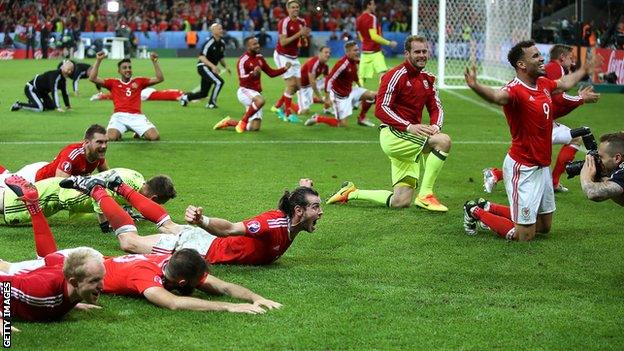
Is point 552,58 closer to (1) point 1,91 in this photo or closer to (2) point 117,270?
(2) point 117,270

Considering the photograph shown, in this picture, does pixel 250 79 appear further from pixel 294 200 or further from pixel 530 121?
pixel 294 200

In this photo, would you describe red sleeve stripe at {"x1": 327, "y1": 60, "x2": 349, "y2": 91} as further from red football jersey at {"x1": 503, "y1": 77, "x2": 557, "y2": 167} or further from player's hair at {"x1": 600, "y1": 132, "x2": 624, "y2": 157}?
player's hair at {"x1": 600, "y1": 132, "x2": 624, "y2": 157}

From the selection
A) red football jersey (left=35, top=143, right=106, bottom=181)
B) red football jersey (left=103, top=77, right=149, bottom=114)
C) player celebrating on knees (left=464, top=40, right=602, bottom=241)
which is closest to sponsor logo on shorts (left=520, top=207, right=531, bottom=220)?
player celebrating on knees (left=464, top=40, right=602, bottom=241)

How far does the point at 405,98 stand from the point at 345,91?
25.2 feet

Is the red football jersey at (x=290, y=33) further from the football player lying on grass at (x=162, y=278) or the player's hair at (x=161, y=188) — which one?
the football player lying on grass at (x=162, y=278)

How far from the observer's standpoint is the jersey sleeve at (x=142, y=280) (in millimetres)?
7273

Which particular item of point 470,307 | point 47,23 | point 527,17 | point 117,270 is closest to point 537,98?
point 470,307

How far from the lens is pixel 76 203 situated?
9.88 meters

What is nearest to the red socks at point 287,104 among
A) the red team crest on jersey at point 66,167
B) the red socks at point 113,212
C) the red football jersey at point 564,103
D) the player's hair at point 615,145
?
the red football jersey at point 564,103

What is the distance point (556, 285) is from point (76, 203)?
4.73 meters

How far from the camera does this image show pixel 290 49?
72.6ft

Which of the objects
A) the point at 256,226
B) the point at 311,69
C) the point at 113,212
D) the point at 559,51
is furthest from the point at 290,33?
the point at 256,226

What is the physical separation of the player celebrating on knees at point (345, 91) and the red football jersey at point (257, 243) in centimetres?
1074

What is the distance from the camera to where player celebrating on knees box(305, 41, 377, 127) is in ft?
62.1
